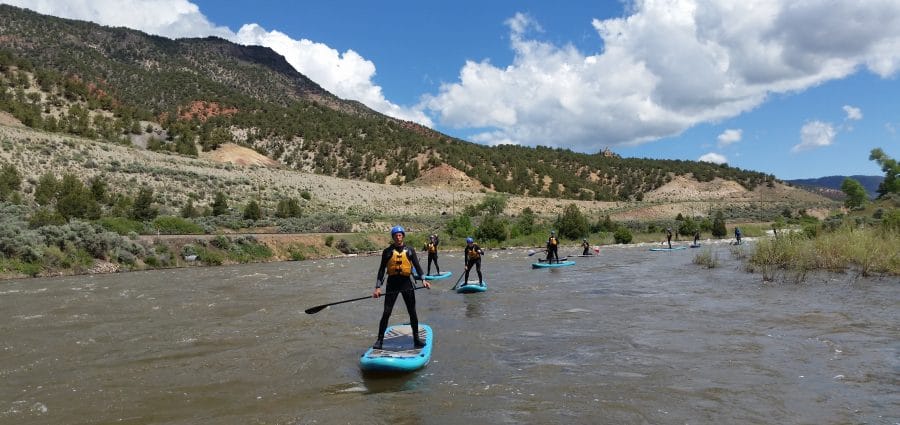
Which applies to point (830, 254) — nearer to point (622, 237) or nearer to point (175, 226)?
point (622, 237)

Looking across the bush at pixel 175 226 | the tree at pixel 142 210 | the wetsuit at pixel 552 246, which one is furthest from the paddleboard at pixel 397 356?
the tree at pixel 142 210

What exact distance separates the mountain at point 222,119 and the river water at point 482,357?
200ft

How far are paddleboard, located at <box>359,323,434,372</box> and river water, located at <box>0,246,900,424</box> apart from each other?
17 centimetres

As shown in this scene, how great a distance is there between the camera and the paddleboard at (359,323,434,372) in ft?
28.8

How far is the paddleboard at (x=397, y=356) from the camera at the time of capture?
8.77 metres

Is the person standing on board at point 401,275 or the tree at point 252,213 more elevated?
the tree at point 252,213

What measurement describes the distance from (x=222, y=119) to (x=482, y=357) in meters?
90.4


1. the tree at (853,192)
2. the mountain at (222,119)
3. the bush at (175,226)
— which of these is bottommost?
the bush at (175,226)

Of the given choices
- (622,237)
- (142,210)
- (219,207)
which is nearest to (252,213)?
(219,207)

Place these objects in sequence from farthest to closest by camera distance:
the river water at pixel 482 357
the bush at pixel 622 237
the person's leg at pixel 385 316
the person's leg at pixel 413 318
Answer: the bush at pixel 622 237 → the person's leg at pixel 413 318 → the person's leg at pixel 385 316 → the river water at pixel 482 357

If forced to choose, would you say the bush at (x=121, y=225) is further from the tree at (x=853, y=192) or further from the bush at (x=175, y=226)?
the tree at (x=853, y=192)

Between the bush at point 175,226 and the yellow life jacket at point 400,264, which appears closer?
the yellow life jacket at point 400,264

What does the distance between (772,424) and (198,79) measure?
107 meters

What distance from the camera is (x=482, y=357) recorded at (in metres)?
10.1
